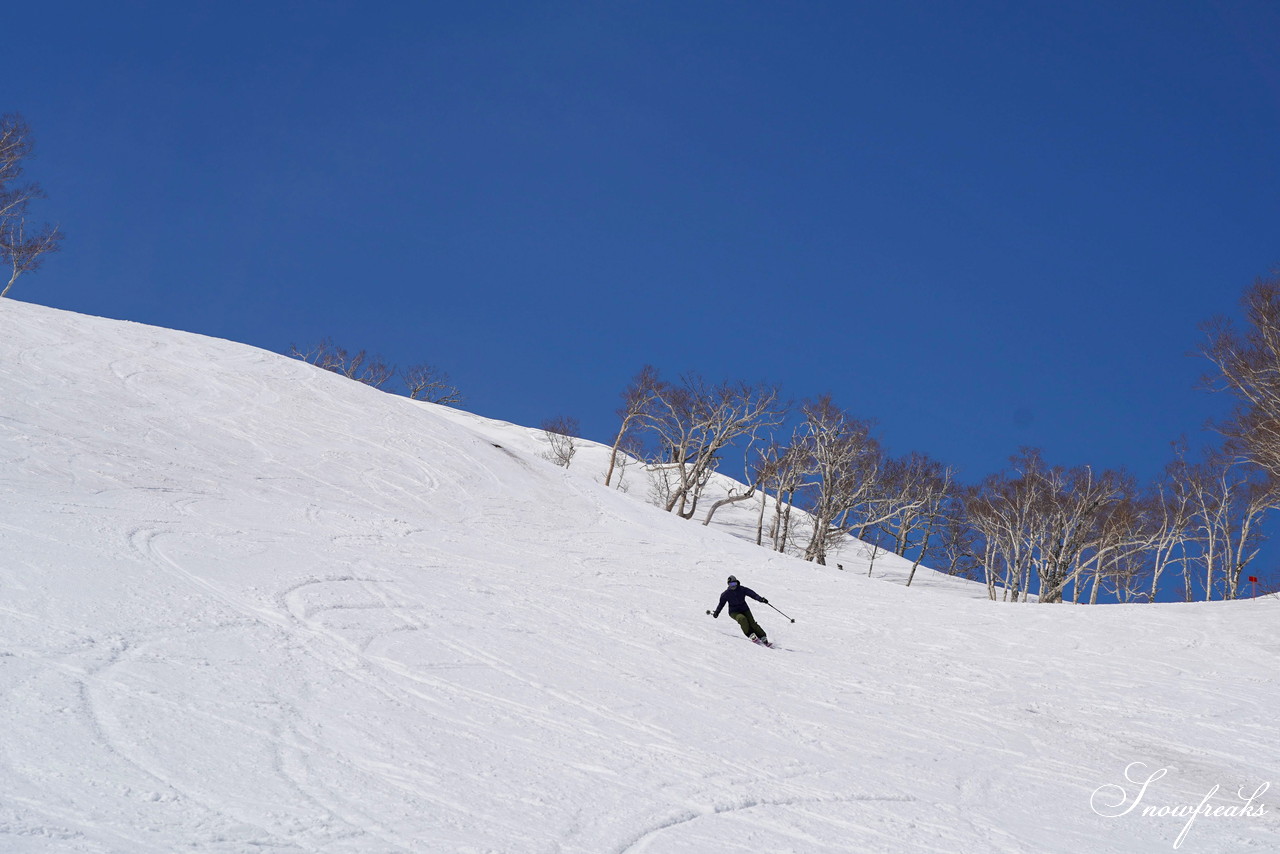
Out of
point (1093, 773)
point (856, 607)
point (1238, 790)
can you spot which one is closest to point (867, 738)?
point (1093, 773)

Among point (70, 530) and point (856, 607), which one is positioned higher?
point (856, 607)

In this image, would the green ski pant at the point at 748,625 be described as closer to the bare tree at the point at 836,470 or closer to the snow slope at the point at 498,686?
the snow slope at the point at 498,686

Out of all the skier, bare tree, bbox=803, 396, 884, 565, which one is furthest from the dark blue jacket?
bare tree, bbox=803, 396, 884, 565

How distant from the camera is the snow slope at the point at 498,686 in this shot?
223 inches

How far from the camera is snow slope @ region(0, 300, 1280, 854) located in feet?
18.6

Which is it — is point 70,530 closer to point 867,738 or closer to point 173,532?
point 173,532

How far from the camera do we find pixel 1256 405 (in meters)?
20.9

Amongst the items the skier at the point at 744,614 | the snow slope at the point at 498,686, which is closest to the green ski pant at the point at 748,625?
the skier at the point at 744,614

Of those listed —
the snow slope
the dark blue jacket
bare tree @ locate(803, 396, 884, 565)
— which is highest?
bare tree @ locate(803, 396, 884, 565)

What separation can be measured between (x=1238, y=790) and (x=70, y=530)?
607 inches

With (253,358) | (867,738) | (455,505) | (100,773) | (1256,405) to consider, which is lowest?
(100,773)

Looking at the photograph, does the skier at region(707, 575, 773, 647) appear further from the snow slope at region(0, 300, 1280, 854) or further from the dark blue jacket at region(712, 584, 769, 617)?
the snow slope at region(0, 300, 1280, 854)

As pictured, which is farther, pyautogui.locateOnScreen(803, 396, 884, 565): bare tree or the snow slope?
pyautogui.locateOnScreen(803, 396, 884, 565): bare tree

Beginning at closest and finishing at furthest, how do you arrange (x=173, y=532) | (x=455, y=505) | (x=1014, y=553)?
(x=173, y=532) → (x=455, y=505) → (x=1014, y=553)
